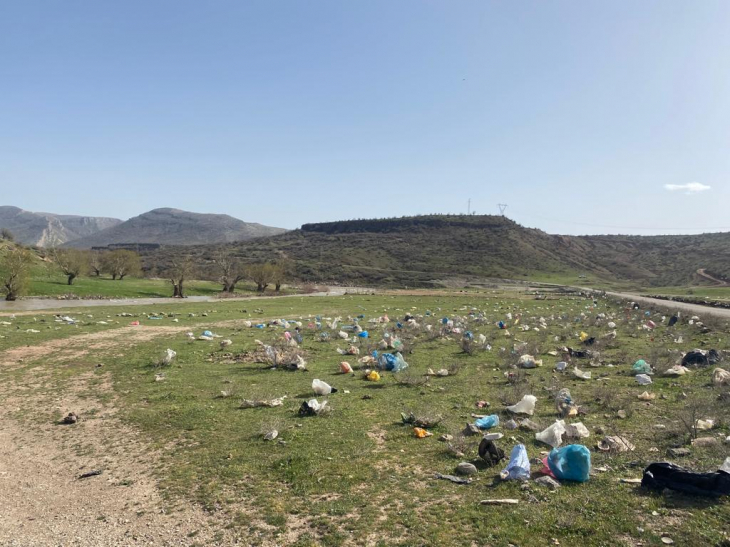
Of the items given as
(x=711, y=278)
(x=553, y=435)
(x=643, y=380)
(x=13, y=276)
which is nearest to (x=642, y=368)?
(x=643, y=380)

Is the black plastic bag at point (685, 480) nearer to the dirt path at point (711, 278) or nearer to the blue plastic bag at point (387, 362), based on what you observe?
the blue plastic bag at point (387, 362)

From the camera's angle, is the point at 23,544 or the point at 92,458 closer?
the point at 23,544

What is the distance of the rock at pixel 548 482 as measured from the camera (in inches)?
211

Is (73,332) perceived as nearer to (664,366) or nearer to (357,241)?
(664,366)

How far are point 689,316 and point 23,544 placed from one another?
28.4m

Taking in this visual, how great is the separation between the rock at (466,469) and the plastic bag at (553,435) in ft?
4.88

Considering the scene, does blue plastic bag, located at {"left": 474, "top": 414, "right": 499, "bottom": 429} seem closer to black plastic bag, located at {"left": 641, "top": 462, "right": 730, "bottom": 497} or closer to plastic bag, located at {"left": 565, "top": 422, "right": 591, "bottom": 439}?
plastic bag, located at {"left": 565, "top": 422, "right": 591, "bottom": 439}

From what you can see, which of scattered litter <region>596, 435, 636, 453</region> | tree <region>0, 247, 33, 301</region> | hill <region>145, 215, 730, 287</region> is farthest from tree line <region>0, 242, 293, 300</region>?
scattered litter <region>596, 435, 636, 453</region>

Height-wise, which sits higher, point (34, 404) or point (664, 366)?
point (664, 366)

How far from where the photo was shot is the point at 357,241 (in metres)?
125

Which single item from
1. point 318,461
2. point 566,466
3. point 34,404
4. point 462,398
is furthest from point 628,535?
point 34,404

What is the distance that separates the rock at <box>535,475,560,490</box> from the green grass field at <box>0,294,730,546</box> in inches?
3.7

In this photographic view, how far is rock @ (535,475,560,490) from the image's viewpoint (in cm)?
536

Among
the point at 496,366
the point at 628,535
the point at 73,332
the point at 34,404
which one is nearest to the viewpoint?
the point at 628,535
